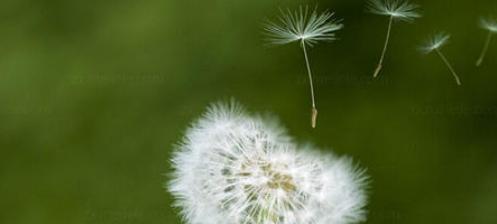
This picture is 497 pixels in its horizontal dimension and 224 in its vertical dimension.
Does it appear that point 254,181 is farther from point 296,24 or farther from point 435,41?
point 435,41

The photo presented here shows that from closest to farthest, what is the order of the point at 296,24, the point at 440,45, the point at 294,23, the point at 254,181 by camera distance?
the point at 254,181 → the point at 296,24 → the point at 294,23 → the point at 440,45

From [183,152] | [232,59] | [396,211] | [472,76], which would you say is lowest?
[183,152]

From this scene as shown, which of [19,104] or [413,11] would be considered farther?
[19,104]

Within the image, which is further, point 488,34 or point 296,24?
point 488,34

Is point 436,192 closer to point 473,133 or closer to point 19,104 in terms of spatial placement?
point 473,133

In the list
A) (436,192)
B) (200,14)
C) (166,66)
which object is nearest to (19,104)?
(166,66)

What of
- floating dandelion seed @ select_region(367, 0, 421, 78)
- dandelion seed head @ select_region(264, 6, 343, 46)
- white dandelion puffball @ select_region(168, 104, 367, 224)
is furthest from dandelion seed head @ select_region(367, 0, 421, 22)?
white dandelion puffball @ select_region(168, 104, 367, 224)

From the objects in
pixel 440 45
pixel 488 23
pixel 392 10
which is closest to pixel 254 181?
pixel 392 10
